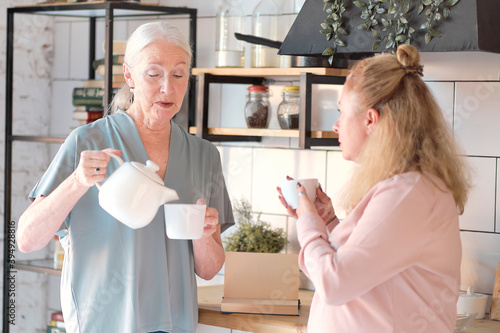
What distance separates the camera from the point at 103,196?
1.52 metres

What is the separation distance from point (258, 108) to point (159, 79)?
29.2 inches

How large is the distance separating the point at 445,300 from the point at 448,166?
0.25m

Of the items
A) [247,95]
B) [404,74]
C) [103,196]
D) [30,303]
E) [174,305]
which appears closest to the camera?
[404,74]

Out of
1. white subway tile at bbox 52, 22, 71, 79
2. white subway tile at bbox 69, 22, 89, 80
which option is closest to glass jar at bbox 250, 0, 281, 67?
white subway tile at bbox 69, 22, 89, 80

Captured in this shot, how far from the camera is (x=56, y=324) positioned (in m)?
3.03

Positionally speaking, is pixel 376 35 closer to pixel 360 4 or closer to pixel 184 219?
pixel 360 4

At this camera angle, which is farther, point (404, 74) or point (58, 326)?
point (58, 326)

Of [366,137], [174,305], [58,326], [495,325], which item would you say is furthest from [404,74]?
[58,326]

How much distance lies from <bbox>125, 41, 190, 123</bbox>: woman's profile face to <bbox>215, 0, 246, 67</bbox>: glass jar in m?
0.77

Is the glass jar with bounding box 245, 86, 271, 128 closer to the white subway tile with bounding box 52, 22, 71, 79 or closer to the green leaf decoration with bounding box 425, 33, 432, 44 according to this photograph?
the green leaf decoration with bounding box 425, 33, 432, 44

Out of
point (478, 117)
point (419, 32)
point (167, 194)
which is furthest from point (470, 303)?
point (167, 194)

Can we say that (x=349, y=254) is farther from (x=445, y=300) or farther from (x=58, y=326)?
(x=58, y=326)

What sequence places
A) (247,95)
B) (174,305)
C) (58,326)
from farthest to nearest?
(58,326), (247,95), (174,305)

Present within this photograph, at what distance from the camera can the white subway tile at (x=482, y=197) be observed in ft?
7.09
